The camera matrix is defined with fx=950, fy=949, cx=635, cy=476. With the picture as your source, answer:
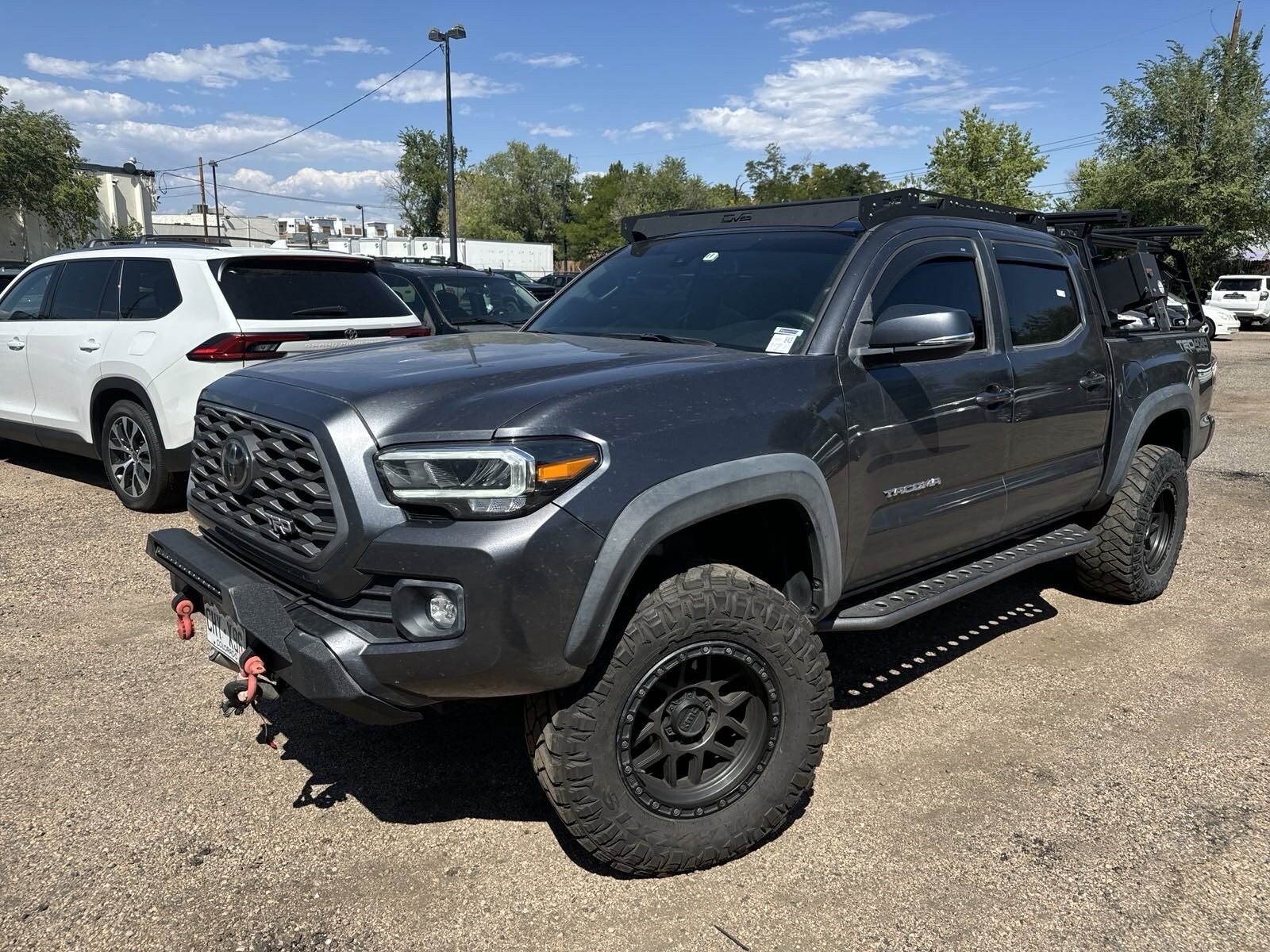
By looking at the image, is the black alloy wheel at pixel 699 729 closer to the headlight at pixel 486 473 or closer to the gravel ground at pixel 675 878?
the gravel ground at pixel 675 878

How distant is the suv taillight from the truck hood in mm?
2813

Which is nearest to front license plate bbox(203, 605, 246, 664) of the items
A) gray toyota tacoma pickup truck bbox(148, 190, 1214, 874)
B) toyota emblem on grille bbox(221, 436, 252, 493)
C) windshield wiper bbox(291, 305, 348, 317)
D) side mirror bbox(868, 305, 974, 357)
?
gray toyota tacoma pickup truck bbox(148, 190, 1214, 874)

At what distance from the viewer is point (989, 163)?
35.5 m

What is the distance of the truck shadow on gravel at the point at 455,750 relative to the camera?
3.15 meters

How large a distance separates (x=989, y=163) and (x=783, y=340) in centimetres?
3645

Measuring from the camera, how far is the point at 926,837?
299cm

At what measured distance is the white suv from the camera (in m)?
6.08

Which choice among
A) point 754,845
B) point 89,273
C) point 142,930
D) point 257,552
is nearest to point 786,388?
point 754,845

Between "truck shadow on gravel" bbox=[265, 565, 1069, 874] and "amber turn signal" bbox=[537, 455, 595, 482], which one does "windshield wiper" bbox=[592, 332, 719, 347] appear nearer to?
"amber turn signal" bbox=[537, 455, 595, 482]

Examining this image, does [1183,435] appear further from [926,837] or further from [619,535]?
[619,535]

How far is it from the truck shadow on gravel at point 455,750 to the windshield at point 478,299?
582cm

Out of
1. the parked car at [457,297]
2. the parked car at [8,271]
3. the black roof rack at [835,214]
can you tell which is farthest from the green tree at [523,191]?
the black roof rack at [835,214]

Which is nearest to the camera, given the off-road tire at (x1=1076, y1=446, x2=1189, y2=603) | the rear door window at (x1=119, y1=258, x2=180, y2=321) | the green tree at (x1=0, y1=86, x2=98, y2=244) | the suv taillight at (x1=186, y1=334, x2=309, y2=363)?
the off-road tire at (x1=1076, y1=446, x2=1189, y2=603)

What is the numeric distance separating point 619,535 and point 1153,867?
1.94m
